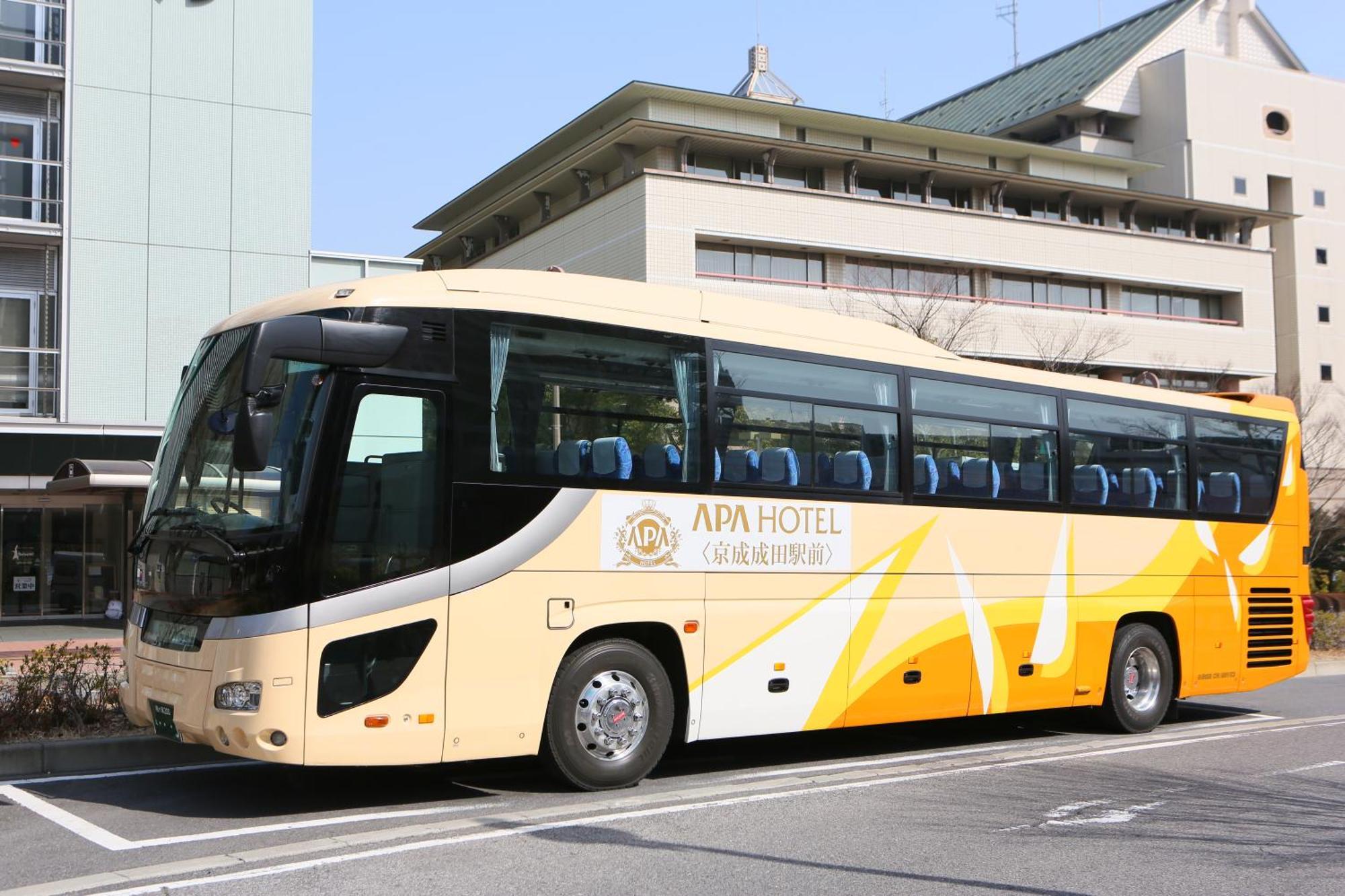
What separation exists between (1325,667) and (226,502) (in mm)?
19632

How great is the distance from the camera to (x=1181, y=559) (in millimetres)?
13750

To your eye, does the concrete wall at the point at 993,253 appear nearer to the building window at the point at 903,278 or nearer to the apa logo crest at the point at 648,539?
the building window at the point at 903,278

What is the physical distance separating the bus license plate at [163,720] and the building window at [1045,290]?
4488 centimetres

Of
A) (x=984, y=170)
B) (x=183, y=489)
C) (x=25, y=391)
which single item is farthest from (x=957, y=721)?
(x=984, y=170)

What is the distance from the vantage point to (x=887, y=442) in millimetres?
11172

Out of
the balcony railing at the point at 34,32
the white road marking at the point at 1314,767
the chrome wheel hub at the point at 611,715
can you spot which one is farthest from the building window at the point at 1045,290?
the chrome wheel hub at the point at 611,715

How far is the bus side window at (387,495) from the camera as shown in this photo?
8141mm

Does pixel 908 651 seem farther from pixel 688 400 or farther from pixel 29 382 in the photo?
pixel 29 382

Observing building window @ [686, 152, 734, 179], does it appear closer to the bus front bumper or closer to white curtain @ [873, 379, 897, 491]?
white curtain @ [873, 379, 897, 491]

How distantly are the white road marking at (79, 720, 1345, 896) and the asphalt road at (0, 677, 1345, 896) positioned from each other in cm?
2

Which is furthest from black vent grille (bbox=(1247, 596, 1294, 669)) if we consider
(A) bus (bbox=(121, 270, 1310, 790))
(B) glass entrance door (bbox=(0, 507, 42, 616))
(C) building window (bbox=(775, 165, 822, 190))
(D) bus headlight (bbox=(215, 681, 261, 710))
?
(C) building window (bbox=(775, 165, 822, 190))

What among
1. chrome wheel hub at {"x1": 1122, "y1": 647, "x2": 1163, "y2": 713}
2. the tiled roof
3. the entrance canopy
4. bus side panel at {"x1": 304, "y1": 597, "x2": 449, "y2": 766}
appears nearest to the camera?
bus side panel at {"x1": 304, "y1": 597, "x2": 449, "y2": 766}

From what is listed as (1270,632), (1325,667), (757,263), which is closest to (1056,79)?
(757,263)

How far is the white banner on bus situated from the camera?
30.8ft
